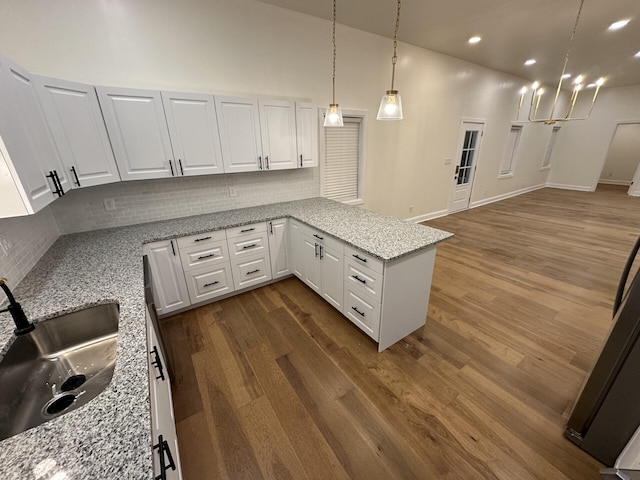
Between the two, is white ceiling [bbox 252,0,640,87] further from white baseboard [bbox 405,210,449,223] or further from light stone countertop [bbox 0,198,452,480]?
white baseboard [bbox 405,210,449,223]

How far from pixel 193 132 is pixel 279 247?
4.82 feet

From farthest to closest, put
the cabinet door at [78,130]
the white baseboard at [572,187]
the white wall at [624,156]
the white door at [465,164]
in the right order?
the white wall at [624,156]
the white baseboard at [572,187]
the white door at [465,164]
the cabinet door at [78,130]

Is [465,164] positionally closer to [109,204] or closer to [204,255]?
[204,255]

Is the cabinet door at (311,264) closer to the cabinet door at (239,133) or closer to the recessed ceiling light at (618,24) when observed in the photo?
the cabinet door at (239,133)

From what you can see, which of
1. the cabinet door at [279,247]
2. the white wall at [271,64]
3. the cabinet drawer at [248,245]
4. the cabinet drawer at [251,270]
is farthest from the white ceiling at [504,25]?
the cabinet drawer at [251,270]

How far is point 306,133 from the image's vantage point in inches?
120

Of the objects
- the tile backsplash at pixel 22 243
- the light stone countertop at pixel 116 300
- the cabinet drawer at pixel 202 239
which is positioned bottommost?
the cabinet drawer at pixel 202 239

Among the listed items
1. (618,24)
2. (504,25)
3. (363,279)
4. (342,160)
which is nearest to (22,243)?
(363,279)

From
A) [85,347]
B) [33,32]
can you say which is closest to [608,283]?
[85,347]

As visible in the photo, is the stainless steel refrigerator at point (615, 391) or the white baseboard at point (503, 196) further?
the white baseboard at point (503, 196)

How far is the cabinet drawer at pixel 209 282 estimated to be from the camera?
2609 mm

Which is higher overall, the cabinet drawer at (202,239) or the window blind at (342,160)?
the window blind at (342,160)

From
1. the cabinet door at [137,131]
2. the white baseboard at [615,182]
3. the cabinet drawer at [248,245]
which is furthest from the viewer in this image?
the white baseboard at [615,182]

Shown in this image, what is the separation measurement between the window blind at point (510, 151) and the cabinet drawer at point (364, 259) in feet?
22.1
